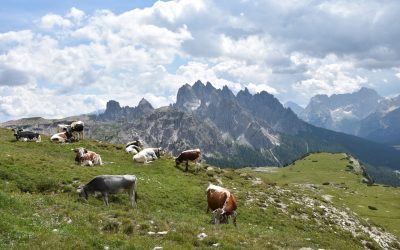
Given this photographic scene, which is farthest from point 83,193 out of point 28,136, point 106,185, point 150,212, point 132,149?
point 28,136

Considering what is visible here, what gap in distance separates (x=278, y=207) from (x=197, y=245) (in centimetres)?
2413

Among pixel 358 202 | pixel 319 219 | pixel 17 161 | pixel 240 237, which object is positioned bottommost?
pixel 358 202

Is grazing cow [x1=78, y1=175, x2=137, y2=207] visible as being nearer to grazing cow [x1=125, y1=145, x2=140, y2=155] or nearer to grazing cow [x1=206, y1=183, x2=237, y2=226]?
grazing cow [x1=206, y1=183, x2=237, y2=226]

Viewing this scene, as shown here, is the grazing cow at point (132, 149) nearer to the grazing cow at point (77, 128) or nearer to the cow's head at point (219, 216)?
the grazing cow at point (77, 128)

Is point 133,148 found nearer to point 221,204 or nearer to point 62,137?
point 62,137

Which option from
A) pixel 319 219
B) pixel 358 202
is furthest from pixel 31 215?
pixel 358 202

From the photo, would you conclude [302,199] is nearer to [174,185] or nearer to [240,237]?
[174,185]

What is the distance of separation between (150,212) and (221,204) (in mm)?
5346

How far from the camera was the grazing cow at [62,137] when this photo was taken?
191 ft

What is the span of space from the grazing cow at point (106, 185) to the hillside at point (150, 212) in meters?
0.81

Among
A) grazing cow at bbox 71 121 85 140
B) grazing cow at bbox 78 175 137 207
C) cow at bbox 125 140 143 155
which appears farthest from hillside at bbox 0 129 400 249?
grazing cow at bbox 71 121 85 140

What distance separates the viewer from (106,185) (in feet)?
110

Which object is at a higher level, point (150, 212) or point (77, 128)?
point (77, 128)

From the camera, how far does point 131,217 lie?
2670cm
